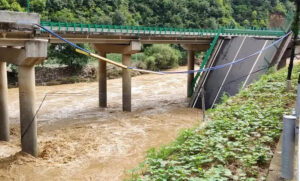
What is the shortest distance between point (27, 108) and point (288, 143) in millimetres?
11067

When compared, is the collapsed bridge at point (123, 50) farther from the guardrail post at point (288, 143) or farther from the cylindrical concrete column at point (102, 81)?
the guardrail post at point (288, 143)

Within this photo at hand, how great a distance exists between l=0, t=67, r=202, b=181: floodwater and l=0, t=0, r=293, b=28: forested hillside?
19520 millimetres

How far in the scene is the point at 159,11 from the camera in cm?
6316

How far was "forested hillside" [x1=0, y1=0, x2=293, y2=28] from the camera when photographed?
46.7 m

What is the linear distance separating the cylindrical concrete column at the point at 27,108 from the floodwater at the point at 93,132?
1.60 ft

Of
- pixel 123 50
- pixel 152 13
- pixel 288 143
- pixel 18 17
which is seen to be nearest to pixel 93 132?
pixel 123 50

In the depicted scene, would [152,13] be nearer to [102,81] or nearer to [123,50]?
[102,81]

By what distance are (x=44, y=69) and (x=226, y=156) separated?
32068mm

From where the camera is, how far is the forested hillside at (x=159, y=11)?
46688 mm

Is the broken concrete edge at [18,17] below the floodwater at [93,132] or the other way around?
the other way around

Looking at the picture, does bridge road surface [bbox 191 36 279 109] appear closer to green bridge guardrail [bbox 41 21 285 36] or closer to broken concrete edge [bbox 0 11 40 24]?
green bridge guardrail [bbox 41 21 285 36]

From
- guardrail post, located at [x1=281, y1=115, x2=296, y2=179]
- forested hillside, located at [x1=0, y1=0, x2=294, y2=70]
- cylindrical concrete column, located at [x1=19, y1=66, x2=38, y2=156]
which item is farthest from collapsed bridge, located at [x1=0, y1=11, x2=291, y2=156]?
forested hillside, located at [x1=0, y1=0, x2=294, y2=70]

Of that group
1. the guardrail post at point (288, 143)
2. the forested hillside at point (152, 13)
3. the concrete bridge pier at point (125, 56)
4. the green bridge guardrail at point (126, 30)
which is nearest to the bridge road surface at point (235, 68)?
the green bridge guardrail at point (126, 30)

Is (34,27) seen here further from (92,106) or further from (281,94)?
(92,106)
